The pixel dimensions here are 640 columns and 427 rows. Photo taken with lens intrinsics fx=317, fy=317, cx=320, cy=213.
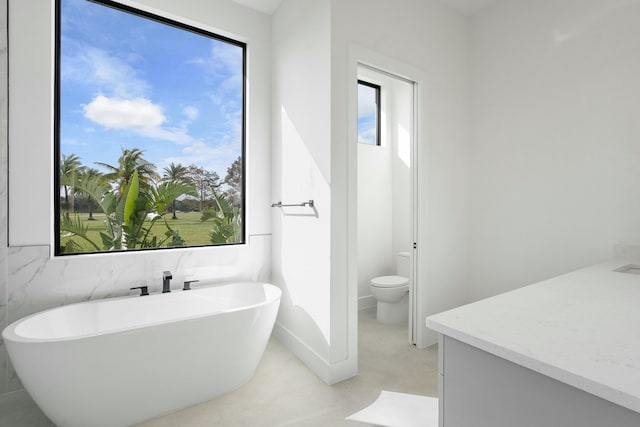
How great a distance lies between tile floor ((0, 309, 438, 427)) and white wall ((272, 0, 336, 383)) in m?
0.16

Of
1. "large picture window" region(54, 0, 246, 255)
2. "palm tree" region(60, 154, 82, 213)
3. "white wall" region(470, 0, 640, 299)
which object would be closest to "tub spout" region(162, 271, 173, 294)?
"large picture window" region(54, 0, 246, 255)

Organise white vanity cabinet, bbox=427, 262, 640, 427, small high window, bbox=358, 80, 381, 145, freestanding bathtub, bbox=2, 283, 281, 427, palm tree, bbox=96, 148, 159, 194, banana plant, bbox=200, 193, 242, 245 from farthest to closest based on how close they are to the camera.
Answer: small high window, bbox=358, 80, 381, 145
banana plant, bbox=200, 193, 242, 245
palm tree, bbox=96, 148, 159, 194
freestanding bathtub, bbox=2, 283, 281, 427
white vanity cabinet, bbox=427, 262, 640, 427

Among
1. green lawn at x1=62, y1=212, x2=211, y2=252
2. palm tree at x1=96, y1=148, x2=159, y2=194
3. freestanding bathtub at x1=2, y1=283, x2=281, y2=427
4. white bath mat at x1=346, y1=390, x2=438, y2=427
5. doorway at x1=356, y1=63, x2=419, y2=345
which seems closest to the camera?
freestanding bathtub at x1=2, y1=283, x2=281, y2=427

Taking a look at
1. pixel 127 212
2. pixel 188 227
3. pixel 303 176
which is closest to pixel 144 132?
pixel 127 212

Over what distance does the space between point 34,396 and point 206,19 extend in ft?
9.05

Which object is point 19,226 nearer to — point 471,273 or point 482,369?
point 482,369

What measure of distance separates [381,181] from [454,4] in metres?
1.81

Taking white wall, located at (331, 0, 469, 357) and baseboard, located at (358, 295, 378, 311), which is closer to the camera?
white wall, located at (331, 0, 469, 357)

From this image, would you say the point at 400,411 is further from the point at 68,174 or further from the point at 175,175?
the point at 68,174

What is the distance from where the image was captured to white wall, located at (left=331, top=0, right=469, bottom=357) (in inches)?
84.9

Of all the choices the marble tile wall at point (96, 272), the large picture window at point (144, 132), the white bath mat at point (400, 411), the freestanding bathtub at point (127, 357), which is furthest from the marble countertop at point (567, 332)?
the large picture window at point (144, 132)

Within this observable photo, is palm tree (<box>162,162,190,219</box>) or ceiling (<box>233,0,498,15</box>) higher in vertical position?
ceiling (<box>233,0,498,15</box>)

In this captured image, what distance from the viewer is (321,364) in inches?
87.0

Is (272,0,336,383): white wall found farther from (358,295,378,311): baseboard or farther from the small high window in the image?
the small high window
